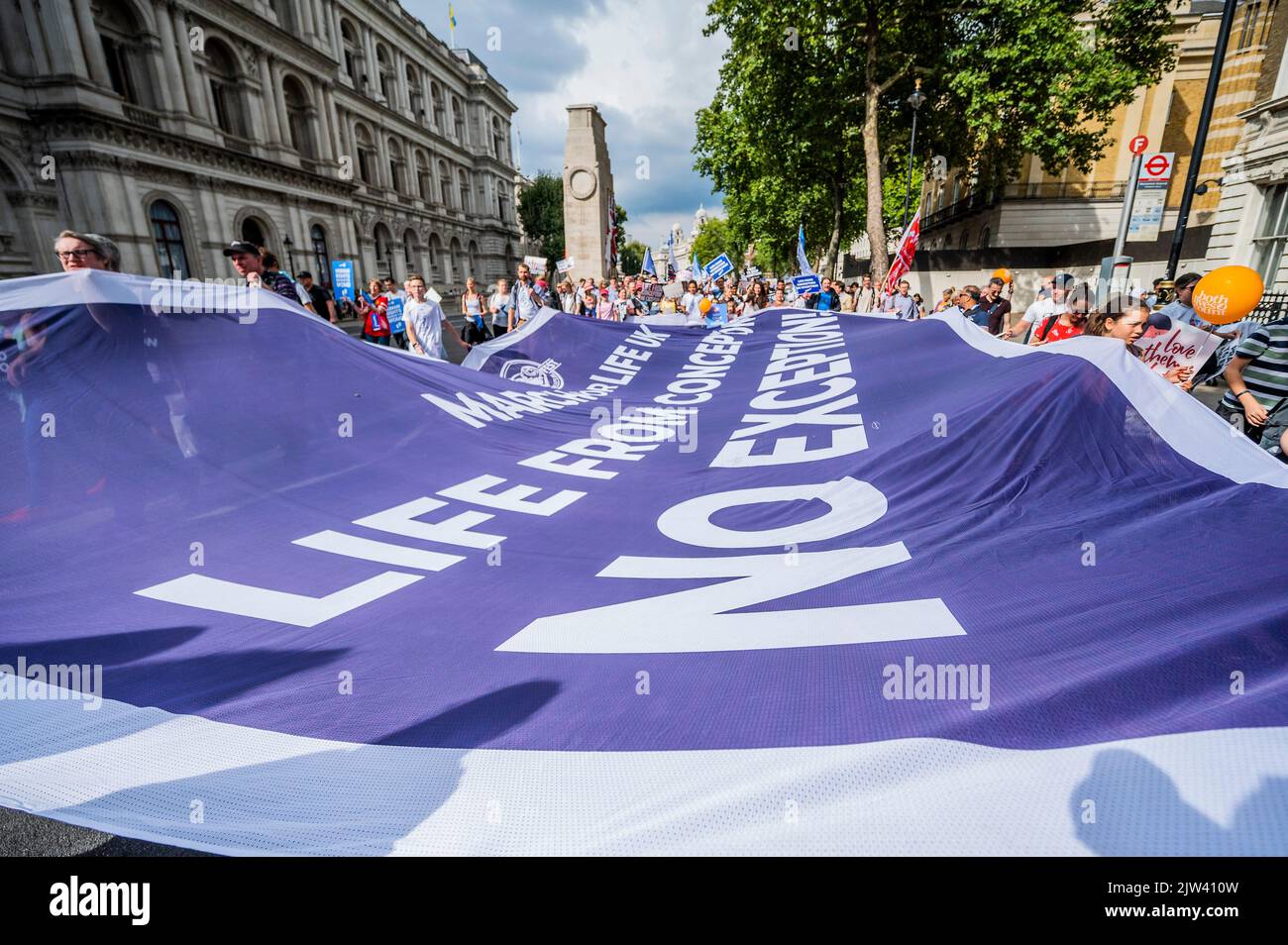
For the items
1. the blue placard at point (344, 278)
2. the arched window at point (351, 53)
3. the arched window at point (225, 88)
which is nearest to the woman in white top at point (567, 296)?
the blue placard at point (344, 278)

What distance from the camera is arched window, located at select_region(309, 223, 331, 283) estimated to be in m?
31.3

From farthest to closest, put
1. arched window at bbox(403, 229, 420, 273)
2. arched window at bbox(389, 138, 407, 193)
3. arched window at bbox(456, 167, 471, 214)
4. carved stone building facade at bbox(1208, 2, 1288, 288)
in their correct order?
arched window at bbox(456, 167, 471, 214) → arched window at bbox(403, 229, 420, 273) → arched window at bbox(389, 138, 407, 193) → carved stone building facade at bbox(1208, 2, 1288, 288)

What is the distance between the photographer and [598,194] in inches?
896

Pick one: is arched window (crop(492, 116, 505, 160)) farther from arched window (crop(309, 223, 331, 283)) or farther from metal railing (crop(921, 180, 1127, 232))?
metal railing (crop(921, 180, 1127, 232))

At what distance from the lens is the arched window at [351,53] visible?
36594mm

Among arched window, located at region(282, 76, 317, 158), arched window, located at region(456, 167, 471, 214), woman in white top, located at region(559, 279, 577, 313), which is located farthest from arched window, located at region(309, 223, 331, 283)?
→ woman in white top, located at region(559, 279, 577, 313)

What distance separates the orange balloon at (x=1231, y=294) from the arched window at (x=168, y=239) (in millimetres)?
29504

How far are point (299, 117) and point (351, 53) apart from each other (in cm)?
998

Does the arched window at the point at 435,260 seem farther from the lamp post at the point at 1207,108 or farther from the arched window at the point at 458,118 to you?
the lamp post at the point at 1207,108

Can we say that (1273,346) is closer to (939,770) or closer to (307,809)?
(939,770)

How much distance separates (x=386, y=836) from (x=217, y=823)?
0.49 meters

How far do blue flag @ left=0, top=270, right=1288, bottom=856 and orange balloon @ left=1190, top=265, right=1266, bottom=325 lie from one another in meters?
2.08
